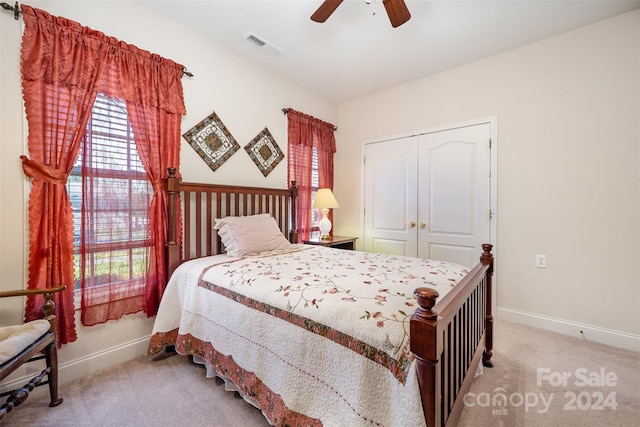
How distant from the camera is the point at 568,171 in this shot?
2424mm

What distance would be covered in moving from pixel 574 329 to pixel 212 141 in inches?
148

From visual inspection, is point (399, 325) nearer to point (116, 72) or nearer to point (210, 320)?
point (210, 320)

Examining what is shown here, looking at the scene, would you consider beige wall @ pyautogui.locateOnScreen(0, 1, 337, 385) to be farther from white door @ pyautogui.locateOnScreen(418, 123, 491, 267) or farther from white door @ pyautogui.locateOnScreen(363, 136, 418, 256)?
white door @ pyautogui.locateOnScreen(418, 123, 491, 267)

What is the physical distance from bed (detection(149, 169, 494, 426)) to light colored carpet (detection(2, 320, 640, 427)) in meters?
0.14

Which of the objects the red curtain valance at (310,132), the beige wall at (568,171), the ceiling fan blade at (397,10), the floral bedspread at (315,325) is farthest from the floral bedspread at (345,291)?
the red curtain valance at (310,132)

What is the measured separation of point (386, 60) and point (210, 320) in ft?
9.81

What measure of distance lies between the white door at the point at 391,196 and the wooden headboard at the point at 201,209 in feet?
4.82

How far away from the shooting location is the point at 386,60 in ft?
9.40

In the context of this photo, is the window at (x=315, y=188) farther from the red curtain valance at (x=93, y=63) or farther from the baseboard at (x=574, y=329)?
the baseboard at (x=574, y=329)

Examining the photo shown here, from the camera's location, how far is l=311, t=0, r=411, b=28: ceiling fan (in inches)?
65.1

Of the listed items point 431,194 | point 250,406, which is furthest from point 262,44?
point 250,406

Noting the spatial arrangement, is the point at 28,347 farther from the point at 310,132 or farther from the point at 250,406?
the point at 310,132

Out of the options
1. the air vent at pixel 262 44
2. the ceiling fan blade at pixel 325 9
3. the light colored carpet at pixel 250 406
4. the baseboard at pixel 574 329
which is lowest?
the light colored carpet at pixel 250 406

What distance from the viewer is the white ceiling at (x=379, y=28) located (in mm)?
2090
